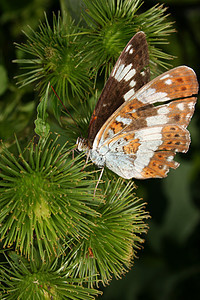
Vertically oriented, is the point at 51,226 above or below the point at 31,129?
below

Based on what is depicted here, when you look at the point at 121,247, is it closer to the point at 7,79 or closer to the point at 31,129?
the point at 31,129

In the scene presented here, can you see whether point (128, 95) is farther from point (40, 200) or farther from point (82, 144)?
point (40, 200)

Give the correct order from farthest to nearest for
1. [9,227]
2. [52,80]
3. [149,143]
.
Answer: [149,143] < [52,80] < [9,227]

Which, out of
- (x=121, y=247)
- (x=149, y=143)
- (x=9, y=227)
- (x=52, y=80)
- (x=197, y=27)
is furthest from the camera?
(x=197, y=27)

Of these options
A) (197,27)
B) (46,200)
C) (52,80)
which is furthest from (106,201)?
(197,27)

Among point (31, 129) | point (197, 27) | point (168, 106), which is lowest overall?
point (31, 129)

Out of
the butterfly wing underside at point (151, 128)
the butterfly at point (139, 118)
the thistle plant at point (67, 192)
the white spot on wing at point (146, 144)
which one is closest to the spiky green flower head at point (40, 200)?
Result: the thistle plant at point (67, 192)

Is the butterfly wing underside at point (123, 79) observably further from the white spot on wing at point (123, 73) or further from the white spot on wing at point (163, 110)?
the white spot on wing at point (163, 110)

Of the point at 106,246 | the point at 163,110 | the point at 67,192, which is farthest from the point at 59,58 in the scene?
the point at 106,246
